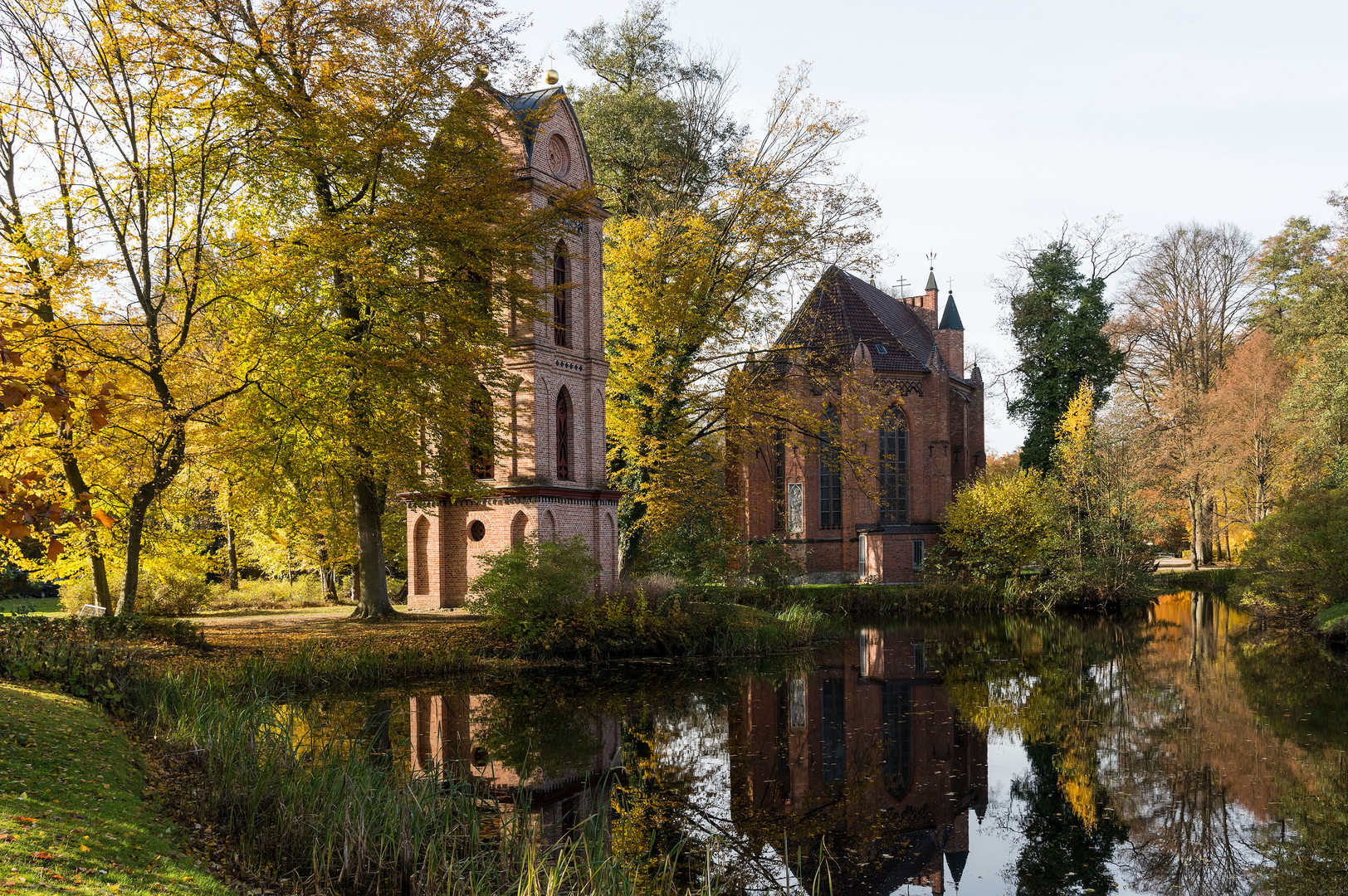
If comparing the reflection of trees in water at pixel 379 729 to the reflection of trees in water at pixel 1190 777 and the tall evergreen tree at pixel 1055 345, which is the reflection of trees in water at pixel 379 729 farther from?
the tall evergreen tree at pixel 1055 345

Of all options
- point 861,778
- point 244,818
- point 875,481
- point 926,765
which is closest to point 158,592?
point 244,818

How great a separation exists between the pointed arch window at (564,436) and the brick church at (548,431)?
0.02m

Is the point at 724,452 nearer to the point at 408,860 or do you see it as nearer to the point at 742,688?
the point at 742,688

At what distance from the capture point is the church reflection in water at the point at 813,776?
8.62 metres

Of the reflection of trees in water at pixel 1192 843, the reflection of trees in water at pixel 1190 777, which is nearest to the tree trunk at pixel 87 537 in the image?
the reflection of trees in water at pixel 1192 843

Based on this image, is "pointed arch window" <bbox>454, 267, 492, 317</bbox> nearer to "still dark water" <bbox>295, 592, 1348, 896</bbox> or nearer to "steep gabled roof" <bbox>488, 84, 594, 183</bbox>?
"steep gabled roof" <bbox>488, 84, 594, 183</bbox>

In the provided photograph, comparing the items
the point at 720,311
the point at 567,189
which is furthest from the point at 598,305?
the point at 567,189

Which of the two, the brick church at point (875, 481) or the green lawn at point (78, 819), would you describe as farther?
the brick church at point (875, 481)

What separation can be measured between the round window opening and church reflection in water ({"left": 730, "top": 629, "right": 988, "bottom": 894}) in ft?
48.1

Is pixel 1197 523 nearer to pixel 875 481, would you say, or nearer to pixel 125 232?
pixel 875 481

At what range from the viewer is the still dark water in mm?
8406

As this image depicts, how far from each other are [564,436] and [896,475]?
17999 millimetres

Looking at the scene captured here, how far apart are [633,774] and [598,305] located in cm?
1739

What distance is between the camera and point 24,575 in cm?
3106
